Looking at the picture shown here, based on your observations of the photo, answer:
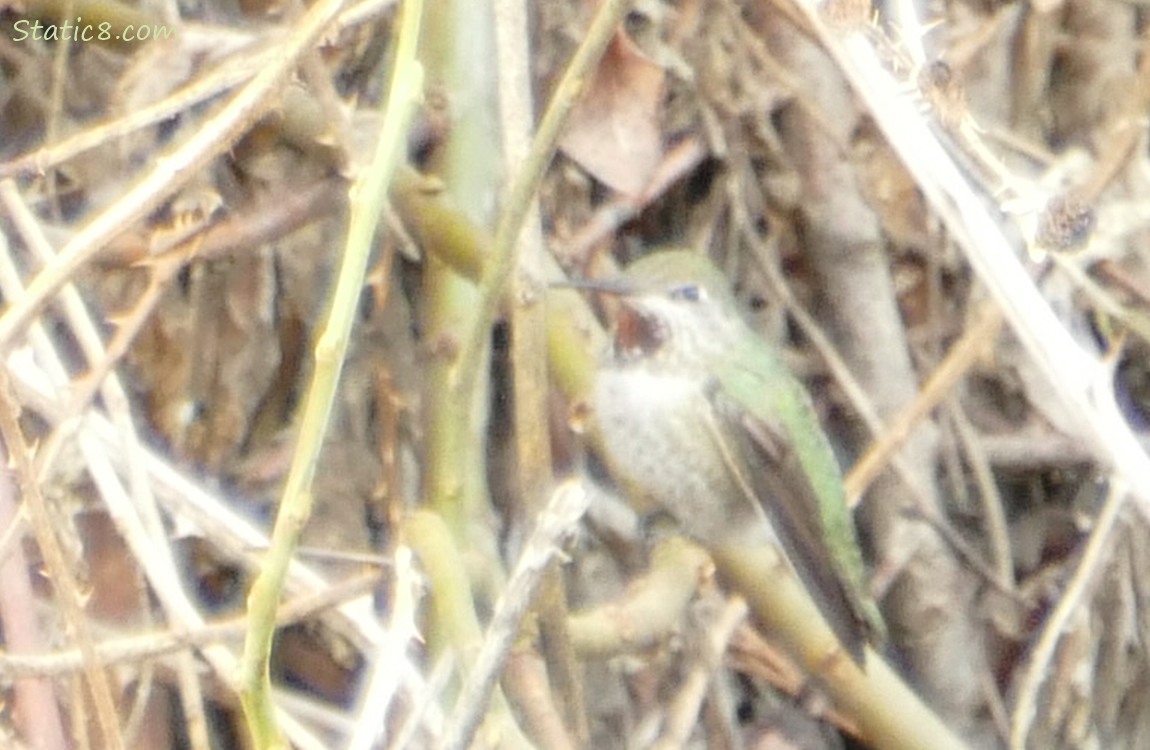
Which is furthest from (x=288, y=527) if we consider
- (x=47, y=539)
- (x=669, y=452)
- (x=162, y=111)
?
(x=669, y=452)

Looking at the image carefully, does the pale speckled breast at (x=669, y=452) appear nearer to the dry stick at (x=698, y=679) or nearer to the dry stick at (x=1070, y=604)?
the dry stick at (x=698, y=679)

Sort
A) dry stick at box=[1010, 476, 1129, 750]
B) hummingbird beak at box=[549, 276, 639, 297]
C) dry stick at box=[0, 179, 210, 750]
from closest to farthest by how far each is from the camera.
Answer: dry stick at box=[0, 179, 210, 750] < hummingbird beak at box=[549, 276, 639, 297] < dry stick at box=[1010, 476, 1129, 750]

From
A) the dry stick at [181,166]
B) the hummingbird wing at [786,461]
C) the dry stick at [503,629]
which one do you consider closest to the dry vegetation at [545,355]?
the dry stick at [181,166]

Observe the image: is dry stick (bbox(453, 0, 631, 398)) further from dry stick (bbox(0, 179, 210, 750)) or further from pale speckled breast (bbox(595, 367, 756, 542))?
pale speckled breast (bbox(595, 367, 756, 542))

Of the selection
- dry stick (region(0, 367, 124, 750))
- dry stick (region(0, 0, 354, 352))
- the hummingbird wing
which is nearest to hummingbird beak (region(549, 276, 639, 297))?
the hummingbird wing

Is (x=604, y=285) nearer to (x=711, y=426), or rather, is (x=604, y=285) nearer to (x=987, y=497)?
(x=711, y=426)

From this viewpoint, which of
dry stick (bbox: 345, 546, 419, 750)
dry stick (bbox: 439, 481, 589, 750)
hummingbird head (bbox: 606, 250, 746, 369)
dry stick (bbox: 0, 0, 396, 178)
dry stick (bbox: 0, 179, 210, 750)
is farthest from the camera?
hummingbird head (bbox: 606, 250, 746, 369)

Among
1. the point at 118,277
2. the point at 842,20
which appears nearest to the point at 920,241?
the point at 118,277

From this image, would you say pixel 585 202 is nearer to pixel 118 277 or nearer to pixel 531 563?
pixel 118 277
